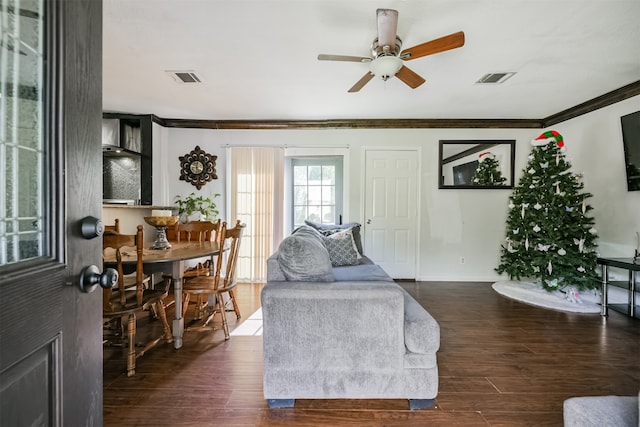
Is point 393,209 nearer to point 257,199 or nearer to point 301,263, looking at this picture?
point 257,199

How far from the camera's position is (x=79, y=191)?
70 centimetres

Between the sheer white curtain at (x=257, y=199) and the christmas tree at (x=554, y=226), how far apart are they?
3.42m

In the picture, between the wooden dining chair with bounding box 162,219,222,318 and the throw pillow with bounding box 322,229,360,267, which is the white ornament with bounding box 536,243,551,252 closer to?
the throw pillow with bounding box 322,229,360,267

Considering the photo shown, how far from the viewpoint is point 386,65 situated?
220 centimetres

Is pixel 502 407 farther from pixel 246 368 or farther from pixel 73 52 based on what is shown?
pixel 73 52

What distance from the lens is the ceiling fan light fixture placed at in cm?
215

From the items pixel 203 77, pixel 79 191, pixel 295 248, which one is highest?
pixel 203 77

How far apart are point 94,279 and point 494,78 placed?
3704 mm

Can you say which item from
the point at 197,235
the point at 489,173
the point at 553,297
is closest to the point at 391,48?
the point at 197,235

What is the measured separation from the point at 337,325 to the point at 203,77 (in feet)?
9.39

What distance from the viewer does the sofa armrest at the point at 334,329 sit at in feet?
5.30

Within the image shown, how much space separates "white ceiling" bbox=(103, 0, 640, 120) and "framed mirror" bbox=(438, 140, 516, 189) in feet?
1.81

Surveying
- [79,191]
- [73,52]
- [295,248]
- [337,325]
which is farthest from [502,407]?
[73,52]

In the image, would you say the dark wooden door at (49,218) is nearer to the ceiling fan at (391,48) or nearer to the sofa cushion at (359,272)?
the ceiling fan at (391,48)
